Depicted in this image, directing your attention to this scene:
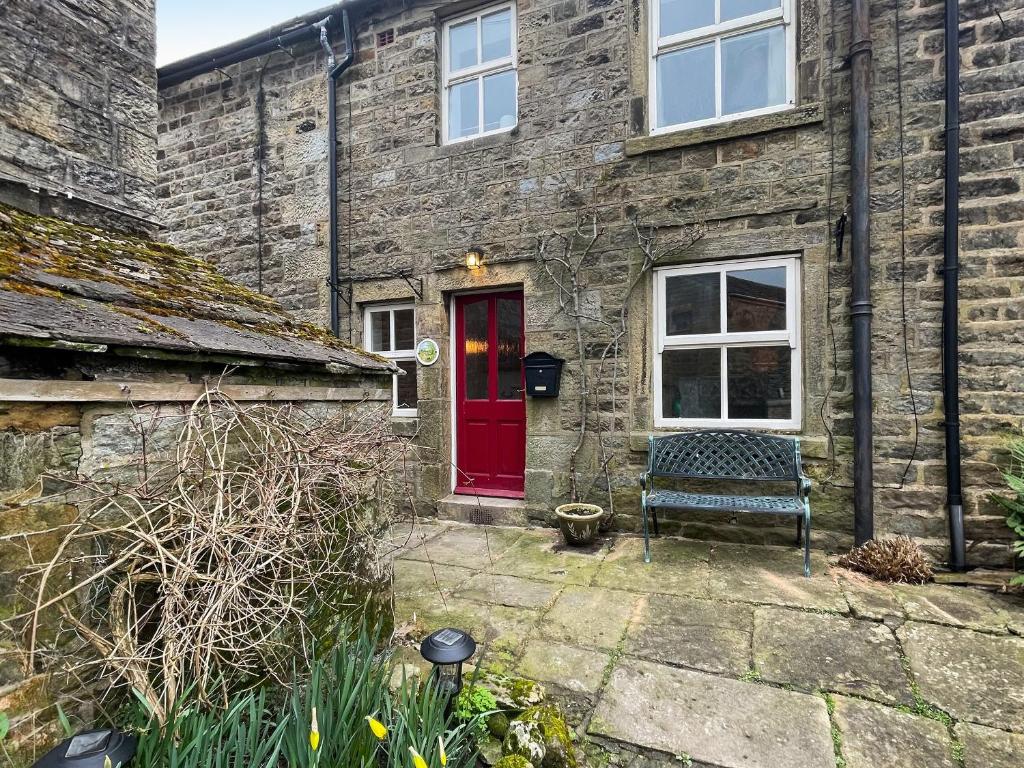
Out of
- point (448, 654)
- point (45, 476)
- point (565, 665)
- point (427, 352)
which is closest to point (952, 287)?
point (565, 665)

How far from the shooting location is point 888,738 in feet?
6.28

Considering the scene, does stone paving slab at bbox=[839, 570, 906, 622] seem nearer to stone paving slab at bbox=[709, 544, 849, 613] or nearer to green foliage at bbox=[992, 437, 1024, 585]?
stone paving slab at bbox=[709, 544, 849, 613]

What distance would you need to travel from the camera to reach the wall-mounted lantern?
503 cm

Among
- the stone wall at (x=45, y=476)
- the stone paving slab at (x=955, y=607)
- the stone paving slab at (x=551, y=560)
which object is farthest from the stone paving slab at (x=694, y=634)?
the stone wall at (x=45, y=476)

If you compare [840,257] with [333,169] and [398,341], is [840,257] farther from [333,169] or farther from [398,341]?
[333,169]

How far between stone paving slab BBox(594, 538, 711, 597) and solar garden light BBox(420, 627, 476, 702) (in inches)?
69.8

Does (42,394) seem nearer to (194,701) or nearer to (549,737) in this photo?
(194,701)

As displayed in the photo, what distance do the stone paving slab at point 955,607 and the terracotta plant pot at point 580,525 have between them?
2047 millimetres

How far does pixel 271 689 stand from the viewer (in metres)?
1.78

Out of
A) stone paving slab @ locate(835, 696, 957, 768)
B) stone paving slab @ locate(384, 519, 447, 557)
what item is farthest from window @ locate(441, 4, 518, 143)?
stone paving slab @ locate(835, 696, 957, 768)

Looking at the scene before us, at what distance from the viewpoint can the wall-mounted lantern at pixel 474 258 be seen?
5031mm

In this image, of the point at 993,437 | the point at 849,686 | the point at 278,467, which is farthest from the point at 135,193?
the point at 993,437

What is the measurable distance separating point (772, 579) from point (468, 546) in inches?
93.0

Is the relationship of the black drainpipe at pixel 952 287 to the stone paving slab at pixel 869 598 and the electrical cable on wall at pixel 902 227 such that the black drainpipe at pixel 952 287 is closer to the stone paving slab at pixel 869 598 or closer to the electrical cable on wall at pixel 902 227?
→ the electrical cable on wall at pixel 902 227
